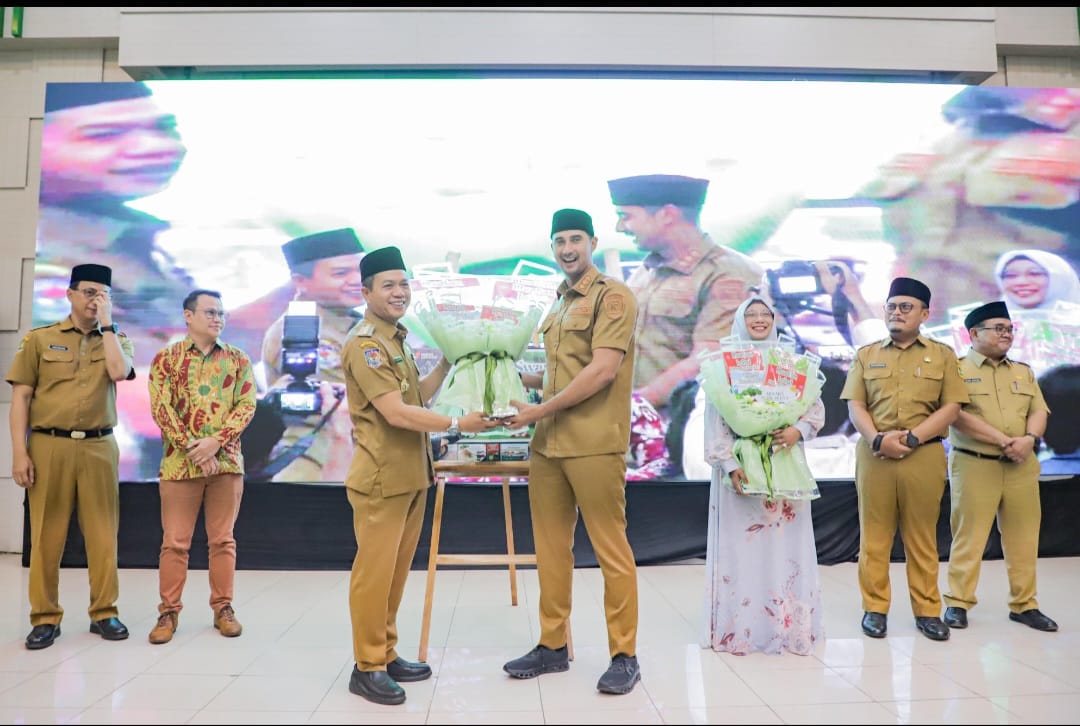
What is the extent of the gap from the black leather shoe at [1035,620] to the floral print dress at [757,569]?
3.92 ft

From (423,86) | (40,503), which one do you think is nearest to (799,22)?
(423,86)

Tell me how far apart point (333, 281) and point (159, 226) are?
1.33m

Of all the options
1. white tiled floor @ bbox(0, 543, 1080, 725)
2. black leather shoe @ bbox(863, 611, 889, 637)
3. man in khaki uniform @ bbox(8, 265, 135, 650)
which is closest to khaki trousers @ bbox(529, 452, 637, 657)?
white tiled floor @ bbox(0, 543, 1080, 725)

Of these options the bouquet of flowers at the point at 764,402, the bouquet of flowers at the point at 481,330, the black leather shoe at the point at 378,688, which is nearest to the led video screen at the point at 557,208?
the bouquet of flowers at the point at 764,402

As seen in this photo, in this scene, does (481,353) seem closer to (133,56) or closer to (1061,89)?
(133,56)

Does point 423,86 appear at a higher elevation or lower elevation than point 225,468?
higher

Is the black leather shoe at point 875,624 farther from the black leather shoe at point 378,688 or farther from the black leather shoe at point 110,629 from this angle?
the black leather shoe at point 110,629

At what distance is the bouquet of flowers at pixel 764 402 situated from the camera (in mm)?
3002

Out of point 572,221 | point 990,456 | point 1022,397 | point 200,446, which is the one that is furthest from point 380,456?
point 1022,397

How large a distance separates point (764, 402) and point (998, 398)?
5.04ft

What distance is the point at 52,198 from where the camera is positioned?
5.23m

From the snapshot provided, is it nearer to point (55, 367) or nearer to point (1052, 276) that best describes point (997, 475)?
point (1052, 276)

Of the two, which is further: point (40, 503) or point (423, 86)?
point (423, 86)

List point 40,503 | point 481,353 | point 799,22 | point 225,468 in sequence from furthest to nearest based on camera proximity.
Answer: point 799,22
point 225,468
point 40,503
point 481,353
